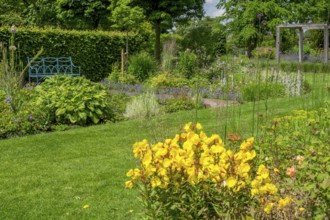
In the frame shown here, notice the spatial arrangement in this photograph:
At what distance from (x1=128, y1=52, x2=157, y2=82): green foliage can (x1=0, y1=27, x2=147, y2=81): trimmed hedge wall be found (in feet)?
5.71

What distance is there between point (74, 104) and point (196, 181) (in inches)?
201

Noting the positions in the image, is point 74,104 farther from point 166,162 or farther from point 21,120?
point 166,162

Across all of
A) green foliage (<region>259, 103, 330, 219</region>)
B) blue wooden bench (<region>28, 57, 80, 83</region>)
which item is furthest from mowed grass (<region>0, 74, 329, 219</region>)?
blue wooden bench (<region>28, 57, 80, 83</region>)

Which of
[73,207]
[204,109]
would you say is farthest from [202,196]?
[204,109]

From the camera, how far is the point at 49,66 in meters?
13.1

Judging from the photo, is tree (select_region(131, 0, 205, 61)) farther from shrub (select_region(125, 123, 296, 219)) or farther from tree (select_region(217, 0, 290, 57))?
shrub (select_region(125, 123, 296, 219))

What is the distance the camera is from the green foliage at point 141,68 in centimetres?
1273

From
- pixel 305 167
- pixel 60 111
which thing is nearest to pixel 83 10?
pixel 60 111

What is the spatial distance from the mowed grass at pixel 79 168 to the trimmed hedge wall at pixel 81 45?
279 inches

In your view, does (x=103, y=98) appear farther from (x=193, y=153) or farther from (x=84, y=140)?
(x=193, y=153)

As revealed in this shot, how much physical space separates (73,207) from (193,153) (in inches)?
69.0

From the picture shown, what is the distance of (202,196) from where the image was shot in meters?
2.24

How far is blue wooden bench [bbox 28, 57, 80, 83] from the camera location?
1209 centimetres

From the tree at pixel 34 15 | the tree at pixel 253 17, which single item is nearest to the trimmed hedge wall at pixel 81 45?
the tree at pixel 253 17
